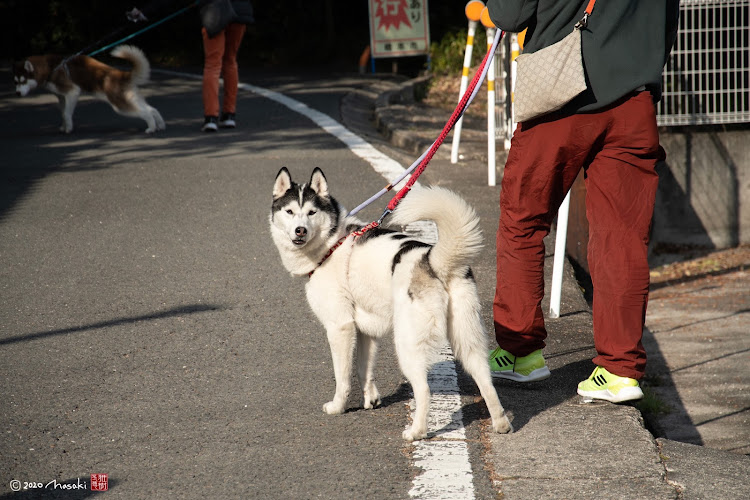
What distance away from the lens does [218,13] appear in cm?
1045

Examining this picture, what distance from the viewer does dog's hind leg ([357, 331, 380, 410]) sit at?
3805mm

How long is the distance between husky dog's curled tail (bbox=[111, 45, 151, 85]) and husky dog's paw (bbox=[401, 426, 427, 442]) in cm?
858

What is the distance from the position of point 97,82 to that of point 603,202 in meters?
9.19

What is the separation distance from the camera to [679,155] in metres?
9.38

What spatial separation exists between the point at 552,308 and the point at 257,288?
188cm

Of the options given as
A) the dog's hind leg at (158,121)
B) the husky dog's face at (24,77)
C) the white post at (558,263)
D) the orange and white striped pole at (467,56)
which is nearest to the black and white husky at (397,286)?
the white post at (558,263)

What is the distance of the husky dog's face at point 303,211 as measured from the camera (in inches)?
156

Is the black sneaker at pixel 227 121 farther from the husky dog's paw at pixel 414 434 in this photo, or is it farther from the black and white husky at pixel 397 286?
the husky dog's paw at pixel 414 434

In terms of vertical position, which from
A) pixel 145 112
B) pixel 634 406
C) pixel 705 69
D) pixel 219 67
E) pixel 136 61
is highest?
pixel 136 61

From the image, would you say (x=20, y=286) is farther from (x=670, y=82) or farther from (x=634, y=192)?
(x=670, y=82)

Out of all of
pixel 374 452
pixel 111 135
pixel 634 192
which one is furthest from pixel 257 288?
pixel 111 135

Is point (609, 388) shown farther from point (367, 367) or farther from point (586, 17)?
point (586, 17)

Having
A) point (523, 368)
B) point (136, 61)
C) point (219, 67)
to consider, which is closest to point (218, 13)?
point (219, 67)

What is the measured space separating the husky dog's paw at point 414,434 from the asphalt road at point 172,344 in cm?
7
